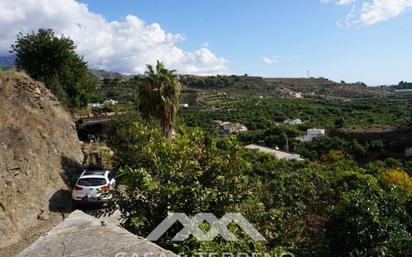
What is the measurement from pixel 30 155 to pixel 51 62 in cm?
1335

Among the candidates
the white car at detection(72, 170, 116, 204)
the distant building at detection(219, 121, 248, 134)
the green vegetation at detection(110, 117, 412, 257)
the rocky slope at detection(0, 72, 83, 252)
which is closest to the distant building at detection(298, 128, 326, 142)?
the distant building at detection(219, 121, 248, 134)

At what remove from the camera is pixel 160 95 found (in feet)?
70.1

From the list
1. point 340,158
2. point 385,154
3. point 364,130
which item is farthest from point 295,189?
point 364,130

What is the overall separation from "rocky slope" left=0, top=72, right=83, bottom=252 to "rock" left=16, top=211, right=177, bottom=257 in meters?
8.51

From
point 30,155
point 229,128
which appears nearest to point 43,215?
point 30,155

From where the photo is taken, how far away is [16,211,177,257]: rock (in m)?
3.50

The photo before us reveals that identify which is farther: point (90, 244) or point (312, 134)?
point (312, 134)

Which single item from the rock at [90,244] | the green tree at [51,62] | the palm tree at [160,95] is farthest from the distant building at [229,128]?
the rock at [90,244]

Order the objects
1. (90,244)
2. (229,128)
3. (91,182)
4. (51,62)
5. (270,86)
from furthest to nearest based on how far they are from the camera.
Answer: (270,86)
(229,128)
(51,62)
(91,182)
(90,244)

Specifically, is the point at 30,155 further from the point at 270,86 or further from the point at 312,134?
the point at 270,86

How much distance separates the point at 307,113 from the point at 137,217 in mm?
91946

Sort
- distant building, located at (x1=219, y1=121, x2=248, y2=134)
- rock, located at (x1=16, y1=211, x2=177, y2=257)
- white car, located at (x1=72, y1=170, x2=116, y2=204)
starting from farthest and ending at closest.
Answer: distant building, located at (x1=219, y1=121, x2=248, y2=134) → white car, located at (x1=72, y1=170, x2=116, y2=204) → rock, located at (x1=16, y1=211, x2=177, y2=257)

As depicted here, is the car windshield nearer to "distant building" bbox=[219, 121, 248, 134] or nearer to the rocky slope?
the rocky slope

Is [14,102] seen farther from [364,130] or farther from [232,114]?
[232,114]
